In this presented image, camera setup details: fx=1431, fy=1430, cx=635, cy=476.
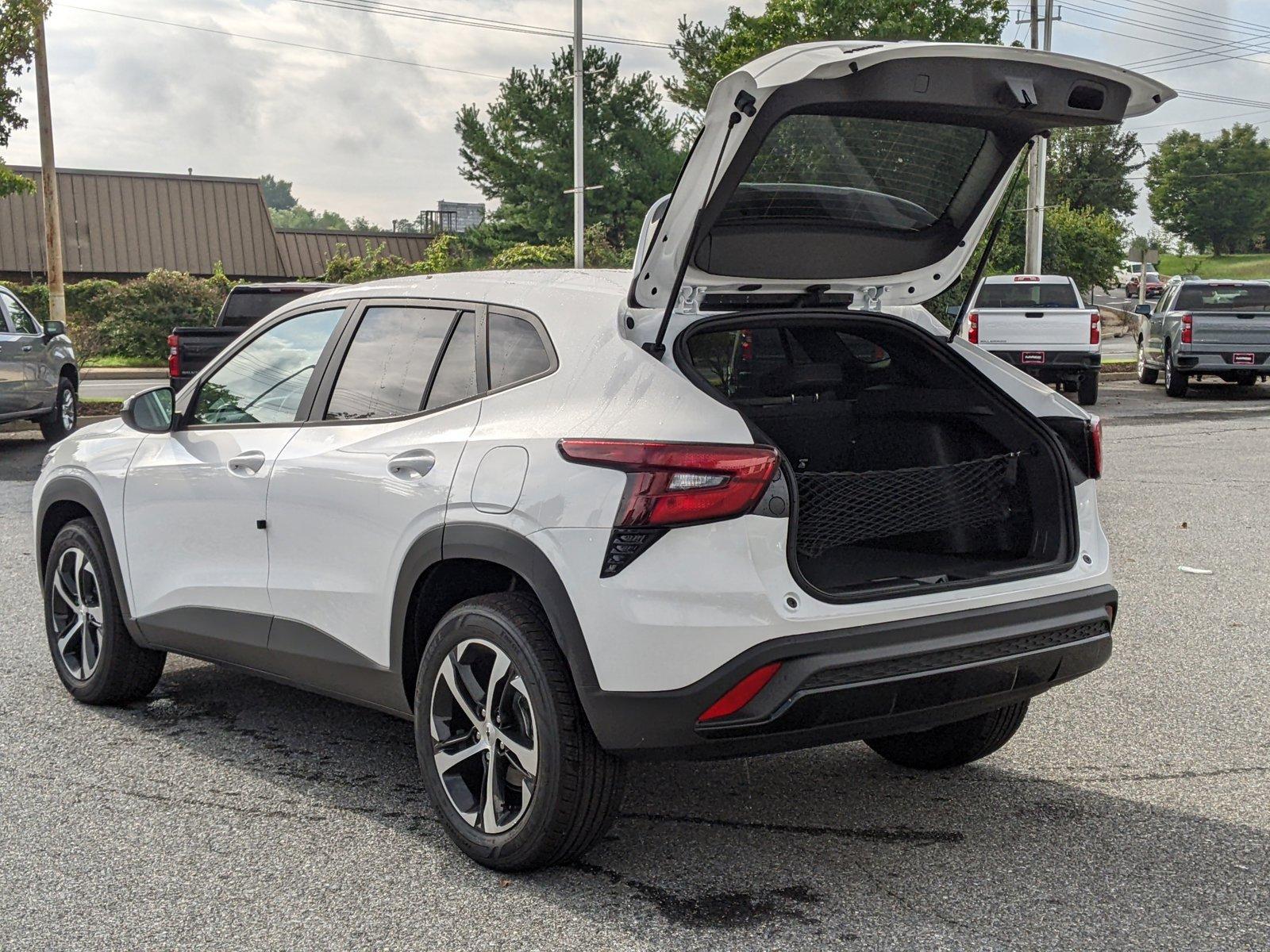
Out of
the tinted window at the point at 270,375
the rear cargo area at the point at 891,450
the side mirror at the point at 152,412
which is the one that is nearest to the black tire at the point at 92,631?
the side mirror at the point at 152,412

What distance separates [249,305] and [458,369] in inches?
474

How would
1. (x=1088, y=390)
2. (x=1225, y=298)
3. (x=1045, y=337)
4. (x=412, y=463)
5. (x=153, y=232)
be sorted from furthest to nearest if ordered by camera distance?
(x=153, y=232) < (x=1225, y=298) < (x=1088, y=390) < (x=1045, y=337) < (x=412, y=463)

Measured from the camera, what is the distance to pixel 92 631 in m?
5.82

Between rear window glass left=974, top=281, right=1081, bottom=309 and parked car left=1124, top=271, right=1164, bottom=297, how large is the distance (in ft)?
156

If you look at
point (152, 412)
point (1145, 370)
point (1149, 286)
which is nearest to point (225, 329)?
point (152, 412)

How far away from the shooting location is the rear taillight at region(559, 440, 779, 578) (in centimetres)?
360

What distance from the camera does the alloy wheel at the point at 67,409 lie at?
56.6 ft

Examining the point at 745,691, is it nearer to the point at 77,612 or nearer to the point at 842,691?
the point at 842,691

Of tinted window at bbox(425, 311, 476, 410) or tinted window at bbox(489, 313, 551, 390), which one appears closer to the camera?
tinted window at bbox(489, 313, 551, 390)

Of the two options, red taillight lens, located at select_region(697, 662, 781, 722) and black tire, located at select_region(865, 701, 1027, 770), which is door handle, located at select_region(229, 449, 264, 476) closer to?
red taillight lens, located at select_region(697, 662, 781, 722)

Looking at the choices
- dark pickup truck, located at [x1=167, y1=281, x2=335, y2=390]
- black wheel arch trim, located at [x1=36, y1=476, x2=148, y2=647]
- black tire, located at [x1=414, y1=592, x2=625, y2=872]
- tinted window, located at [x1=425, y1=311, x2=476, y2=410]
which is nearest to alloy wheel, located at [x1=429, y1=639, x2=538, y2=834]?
black tire, located at [x1=414, y1=592, x2=625, y2=872]

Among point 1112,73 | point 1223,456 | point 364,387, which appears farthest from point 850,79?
point 1223,456

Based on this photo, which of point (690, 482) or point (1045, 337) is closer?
point (690, 482)

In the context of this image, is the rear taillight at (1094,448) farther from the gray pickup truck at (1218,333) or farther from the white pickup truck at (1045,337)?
the gray pickup truck at (1218,333)
